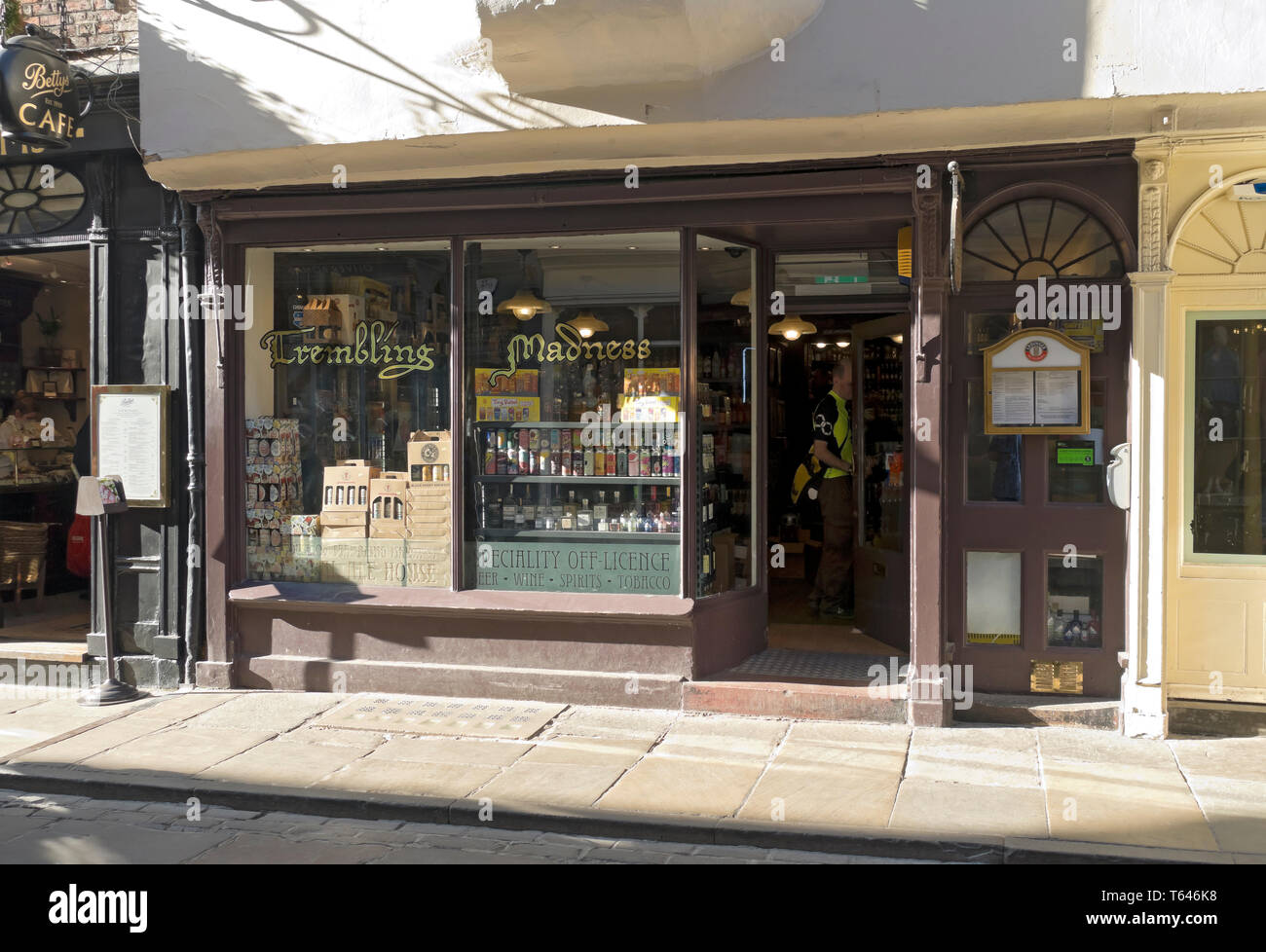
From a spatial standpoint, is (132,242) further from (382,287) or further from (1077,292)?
(1077,292)

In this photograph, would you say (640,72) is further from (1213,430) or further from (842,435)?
(1213,430)

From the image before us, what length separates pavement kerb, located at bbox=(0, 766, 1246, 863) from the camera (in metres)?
5.46

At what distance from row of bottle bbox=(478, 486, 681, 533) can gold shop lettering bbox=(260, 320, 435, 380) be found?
113cm

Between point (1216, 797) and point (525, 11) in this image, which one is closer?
point (1216, 797)

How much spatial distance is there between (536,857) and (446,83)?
501 cm

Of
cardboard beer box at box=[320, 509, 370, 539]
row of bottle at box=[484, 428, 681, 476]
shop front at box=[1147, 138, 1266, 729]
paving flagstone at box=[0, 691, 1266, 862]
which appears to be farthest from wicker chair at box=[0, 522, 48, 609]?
shop front at box=[1147, 138, 1266, 729]

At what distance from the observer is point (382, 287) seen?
8.86 m

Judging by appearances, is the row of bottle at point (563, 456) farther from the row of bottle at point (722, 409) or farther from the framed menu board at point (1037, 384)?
the framed menu board at point (1037, 384)

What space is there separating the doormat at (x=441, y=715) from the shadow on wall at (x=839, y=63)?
13.2ft

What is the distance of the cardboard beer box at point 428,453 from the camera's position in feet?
28.7

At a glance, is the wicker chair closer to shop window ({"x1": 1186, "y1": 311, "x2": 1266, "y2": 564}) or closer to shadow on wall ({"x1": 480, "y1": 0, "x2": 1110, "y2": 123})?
shadow on wall ({"x1": 480, "y1": 0, "x2": 1110, "y2": 123})

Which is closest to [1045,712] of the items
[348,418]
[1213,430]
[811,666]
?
[811,666]
